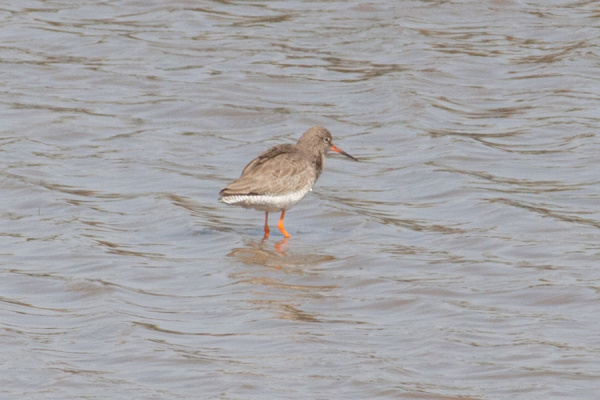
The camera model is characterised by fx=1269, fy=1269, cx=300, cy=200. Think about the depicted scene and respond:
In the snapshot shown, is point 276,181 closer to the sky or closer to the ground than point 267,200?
closer to the sky

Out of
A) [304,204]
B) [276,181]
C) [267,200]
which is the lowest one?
[304,204]

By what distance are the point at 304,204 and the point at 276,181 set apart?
163cm

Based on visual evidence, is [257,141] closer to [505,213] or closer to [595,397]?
[505,213]

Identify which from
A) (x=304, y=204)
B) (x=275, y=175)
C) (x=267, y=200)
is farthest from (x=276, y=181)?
(x=304, y=204)

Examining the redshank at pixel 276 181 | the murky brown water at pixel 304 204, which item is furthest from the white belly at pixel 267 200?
the murky brown water at pixel 304 204

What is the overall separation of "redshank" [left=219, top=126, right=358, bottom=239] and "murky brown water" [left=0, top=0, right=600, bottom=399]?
0.42 metres

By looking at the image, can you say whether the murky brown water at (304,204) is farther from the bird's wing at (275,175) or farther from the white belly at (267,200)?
the bird's wing at (275,175)

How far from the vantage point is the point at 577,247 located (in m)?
11.7

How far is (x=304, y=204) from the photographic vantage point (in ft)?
45.5

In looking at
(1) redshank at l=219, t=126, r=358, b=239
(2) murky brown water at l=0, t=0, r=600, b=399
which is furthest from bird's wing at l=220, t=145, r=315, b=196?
(2) murky brown water at l=0, t=0, r=600, b=399

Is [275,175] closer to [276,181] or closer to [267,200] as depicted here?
[276,181]

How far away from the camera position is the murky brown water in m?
8.88

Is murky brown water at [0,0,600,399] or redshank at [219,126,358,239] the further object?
redshank at [219,126,358,239]

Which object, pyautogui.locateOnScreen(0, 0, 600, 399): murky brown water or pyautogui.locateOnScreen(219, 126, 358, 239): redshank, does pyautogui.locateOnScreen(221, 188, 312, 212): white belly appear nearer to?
pyautogui.locateOnScreen(219, 126, 358, 239): redshank
